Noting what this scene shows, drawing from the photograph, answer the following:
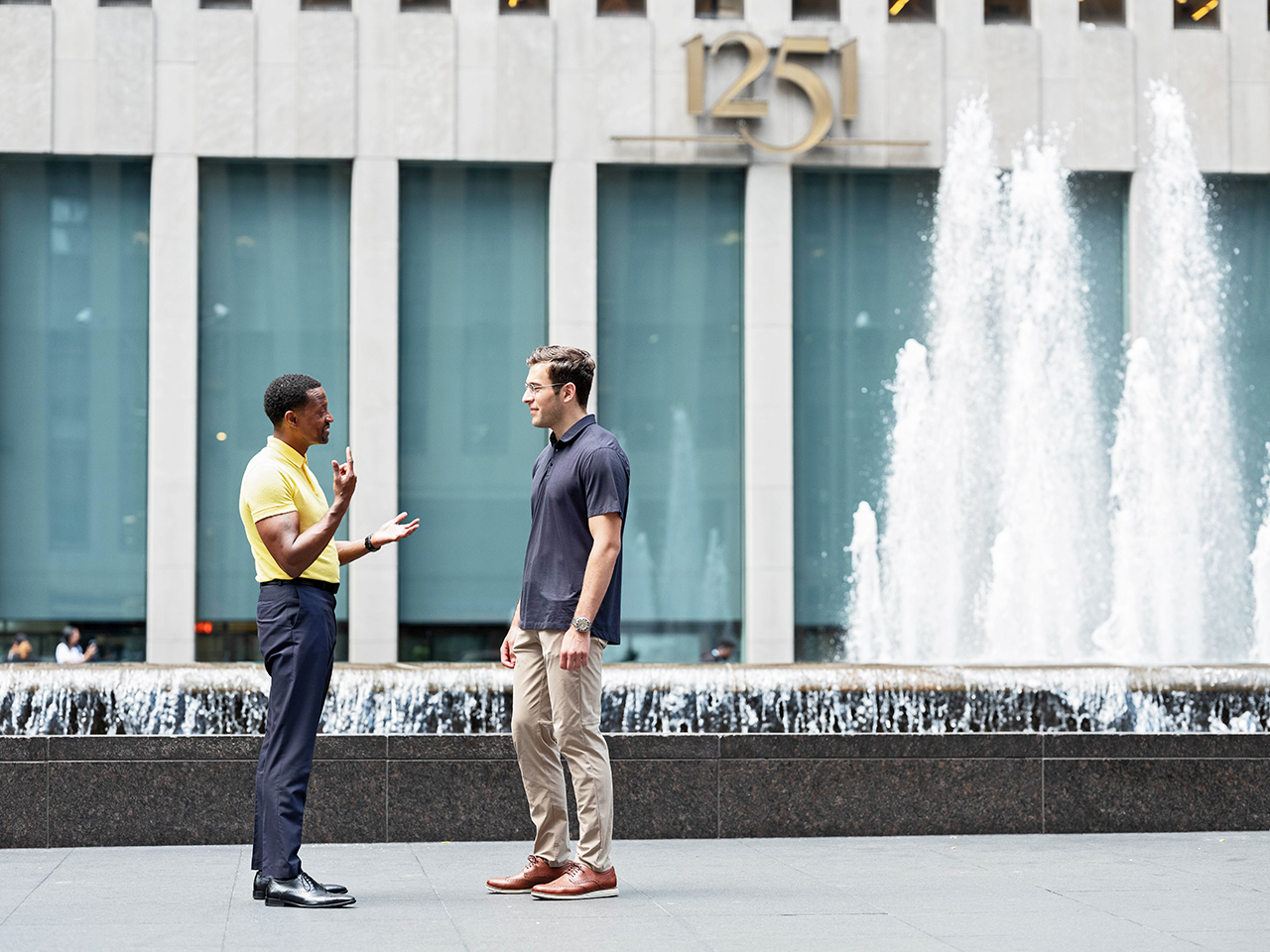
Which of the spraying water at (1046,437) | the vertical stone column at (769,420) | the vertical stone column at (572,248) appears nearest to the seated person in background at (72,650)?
the vertical stone column at (572,248)

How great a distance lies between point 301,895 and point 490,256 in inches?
560

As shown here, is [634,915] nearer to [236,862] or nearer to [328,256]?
[236,862]

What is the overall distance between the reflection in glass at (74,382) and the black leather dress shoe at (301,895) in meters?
13.8

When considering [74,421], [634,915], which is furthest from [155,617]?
[634,915]

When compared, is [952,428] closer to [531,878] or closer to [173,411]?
[173,411]

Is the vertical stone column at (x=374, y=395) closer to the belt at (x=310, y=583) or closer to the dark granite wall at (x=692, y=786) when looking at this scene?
the dark granite wall at (x=692, y=786)

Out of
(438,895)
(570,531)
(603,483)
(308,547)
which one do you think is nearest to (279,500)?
(308,547)

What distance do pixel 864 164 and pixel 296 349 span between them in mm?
7226

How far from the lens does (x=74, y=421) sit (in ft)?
61.2

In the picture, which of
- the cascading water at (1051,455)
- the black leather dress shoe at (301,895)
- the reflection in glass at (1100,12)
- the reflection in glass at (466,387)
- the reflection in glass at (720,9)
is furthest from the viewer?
the reflection in glass at (1100,12)

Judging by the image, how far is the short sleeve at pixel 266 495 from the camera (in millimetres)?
5508

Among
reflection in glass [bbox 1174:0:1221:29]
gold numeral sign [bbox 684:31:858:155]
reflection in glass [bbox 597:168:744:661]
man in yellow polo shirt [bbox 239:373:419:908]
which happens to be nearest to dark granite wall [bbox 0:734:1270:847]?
man in yellow polo shirt [bbox 239:373:419:908]

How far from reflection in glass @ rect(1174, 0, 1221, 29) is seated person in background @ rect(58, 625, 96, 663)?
15.2 metres

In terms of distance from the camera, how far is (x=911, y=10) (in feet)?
63.2
